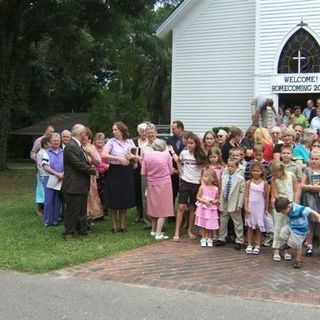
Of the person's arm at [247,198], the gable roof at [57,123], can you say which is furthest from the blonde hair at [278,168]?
the gable roof at [57,123]

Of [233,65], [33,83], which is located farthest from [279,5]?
[33,83]

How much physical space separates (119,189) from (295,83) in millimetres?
10697

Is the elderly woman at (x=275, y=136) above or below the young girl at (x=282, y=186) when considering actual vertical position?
above

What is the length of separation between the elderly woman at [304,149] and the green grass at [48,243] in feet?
8.55

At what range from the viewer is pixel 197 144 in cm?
913

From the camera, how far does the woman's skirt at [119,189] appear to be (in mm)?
9461

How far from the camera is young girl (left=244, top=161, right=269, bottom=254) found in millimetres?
8180

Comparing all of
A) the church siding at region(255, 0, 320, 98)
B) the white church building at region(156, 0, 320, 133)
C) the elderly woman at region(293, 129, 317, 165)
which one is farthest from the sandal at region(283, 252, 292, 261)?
the church siding at region(255, 0, 320, 98)

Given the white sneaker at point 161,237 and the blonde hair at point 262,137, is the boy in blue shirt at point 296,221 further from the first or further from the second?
the white sneaker at point 161,237

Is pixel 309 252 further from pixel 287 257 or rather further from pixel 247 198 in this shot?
pixel 247 198

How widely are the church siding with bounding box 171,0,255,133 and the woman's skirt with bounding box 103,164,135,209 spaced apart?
1093 centimetres

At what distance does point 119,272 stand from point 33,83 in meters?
35.2

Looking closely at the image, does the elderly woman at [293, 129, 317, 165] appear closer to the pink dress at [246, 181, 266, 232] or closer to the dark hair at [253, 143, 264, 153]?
the dark hair at [253, 143, 264, 153]

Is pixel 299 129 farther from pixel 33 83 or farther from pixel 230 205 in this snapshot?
pixel 33 83
